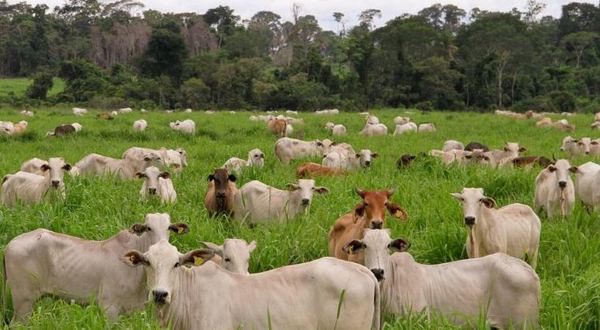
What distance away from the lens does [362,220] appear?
21.4 feet

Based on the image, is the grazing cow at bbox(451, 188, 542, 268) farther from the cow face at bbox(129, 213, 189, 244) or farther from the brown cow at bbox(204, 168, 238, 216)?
the brown cow at bbox(204, 168, 238, 216)

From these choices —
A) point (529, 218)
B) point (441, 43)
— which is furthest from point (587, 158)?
point (441, 43)

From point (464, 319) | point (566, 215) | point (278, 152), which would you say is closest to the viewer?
point (464, 319)

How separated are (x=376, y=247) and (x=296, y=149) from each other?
1080 centimetres

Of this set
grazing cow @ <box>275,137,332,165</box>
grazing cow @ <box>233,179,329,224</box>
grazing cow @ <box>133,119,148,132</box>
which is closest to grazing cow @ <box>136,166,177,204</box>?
grazing cow @ <box>233,179,329,224</box>

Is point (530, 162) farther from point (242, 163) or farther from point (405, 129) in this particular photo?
point (405, 129)

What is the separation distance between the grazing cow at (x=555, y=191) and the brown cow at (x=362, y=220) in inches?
118

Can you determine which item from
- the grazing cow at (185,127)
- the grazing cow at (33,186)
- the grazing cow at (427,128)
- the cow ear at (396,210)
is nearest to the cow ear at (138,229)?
the cow ear at (396,210)

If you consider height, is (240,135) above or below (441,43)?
below

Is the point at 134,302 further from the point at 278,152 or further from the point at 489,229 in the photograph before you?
the point at 278,152

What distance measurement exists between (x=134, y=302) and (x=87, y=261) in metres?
0.59

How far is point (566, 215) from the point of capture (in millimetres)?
Answer: 8383

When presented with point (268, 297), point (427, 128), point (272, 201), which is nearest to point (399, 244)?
point (268, 297)

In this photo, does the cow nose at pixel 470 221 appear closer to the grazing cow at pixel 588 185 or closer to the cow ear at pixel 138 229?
the cow ear at pixel 138 229
